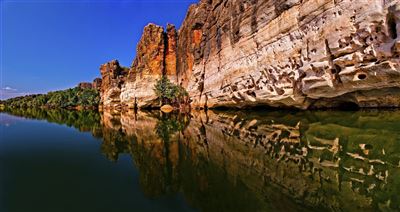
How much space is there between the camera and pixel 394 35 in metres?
11.9

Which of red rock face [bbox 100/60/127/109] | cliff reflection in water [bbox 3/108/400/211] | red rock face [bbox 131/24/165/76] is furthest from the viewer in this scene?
red rock face [bbox 100/60/127/109]

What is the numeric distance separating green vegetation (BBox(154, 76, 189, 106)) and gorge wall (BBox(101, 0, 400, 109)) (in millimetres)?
4314

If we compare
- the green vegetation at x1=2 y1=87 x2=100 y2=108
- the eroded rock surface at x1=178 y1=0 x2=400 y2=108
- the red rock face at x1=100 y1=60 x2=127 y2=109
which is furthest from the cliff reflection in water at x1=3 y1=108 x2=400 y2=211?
the green vegetation at x1=2 y1=87 x2=100 y2=108

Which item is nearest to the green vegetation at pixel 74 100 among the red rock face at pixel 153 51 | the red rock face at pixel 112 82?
the red rock face at pixel 112 82

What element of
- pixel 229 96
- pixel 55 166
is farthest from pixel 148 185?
pixel 229 96

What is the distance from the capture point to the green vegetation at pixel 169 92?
44.8 meters

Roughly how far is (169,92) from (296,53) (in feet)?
102

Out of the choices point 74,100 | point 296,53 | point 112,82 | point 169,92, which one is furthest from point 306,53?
point 74,100

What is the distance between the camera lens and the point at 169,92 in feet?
151

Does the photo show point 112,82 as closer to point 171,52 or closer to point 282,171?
point 171,52

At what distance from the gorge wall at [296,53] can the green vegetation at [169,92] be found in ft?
14.2

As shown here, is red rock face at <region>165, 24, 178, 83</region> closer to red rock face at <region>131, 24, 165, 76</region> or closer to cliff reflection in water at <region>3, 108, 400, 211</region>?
red rock face at <region>131, 24, 165, 76</region>

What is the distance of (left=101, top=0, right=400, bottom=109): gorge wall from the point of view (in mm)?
12672

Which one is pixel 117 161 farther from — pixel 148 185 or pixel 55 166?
pixel 148 185
